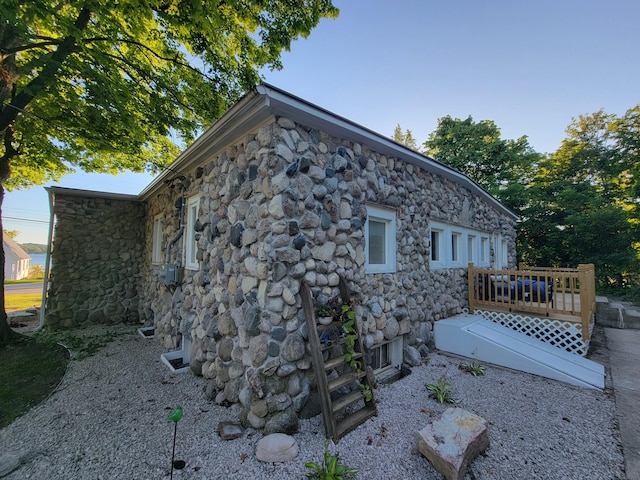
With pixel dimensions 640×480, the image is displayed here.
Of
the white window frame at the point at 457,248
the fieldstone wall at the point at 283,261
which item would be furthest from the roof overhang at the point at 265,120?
the white window frame at the point at 457,248

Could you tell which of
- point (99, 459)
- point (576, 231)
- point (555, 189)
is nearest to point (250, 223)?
point (99, 459)

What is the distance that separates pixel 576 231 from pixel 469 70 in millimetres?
12400

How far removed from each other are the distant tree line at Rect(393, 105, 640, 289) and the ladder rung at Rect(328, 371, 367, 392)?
16.2 m

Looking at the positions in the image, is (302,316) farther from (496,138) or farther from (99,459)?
(496,138)

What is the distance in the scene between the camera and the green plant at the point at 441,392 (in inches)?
136

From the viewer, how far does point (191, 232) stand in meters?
5.19

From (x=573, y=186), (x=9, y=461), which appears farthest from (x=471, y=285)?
(x=573, y=186)

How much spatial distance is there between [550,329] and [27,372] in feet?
31.6

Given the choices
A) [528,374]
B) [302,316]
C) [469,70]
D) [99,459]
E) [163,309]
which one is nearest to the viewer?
[99,459]

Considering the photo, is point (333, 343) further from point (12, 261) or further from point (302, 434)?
point (12, 261)

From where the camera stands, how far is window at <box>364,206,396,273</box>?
424 cm

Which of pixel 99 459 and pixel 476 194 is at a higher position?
pixel 476 194

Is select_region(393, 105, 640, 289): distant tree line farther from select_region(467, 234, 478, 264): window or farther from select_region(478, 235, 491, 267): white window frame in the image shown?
select_region(467, 234, 478, 264): window

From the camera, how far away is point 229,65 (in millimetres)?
7035
